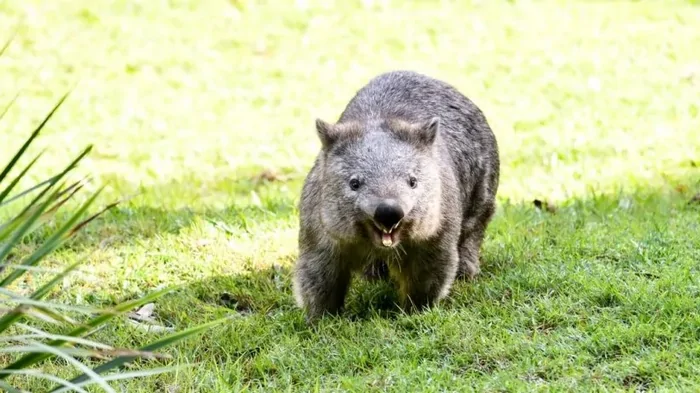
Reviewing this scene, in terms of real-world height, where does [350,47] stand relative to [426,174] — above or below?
below

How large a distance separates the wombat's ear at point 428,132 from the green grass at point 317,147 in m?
0.93

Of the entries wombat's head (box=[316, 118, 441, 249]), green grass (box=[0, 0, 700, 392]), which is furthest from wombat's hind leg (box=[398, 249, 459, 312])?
wombat's head (box=[316, 118, 441, 249])

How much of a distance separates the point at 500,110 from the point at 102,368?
7.67 meters

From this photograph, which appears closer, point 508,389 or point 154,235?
point 508,389

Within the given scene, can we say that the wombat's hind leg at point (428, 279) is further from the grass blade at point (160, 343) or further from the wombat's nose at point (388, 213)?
the grass blade at point (160, 343)

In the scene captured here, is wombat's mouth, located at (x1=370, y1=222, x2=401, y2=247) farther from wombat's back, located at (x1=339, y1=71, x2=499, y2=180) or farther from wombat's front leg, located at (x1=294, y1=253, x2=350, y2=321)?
A: wombat's back, located at (x1=339, y1=71, x2=499, y2=180)

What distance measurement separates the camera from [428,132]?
623 cm

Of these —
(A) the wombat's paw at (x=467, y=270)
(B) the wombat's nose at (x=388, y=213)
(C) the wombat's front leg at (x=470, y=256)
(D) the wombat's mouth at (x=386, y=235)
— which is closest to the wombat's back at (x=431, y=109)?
(C) the wombat's front leg at (x=470, y=256)

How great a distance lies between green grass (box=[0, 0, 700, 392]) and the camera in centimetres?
560

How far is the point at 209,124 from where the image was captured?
1150 cm

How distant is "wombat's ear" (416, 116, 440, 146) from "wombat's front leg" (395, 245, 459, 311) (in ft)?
2.01

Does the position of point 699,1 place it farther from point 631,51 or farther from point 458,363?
point 458,363

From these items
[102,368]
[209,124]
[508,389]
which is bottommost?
[209,124]

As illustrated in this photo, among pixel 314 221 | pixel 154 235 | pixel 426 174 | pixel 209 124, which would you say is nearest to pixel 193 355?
pixel 314 221
